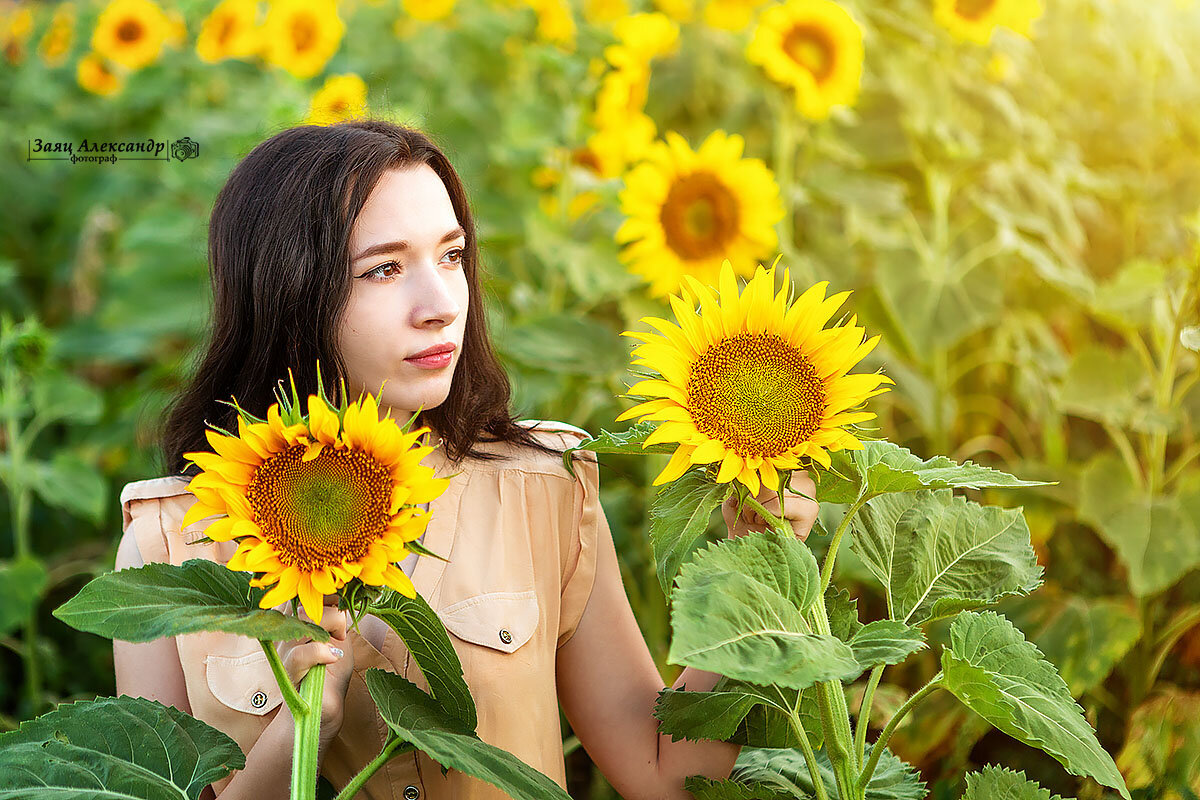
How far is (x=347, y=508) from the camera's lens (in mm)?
726

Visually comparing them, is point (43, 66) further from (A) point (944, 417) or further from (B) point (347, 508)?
(B) point (347, 508)

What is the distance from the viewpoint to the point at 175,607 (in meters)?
0.73

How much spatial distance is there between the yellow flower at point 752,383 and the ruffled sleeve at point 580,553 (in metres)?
0.36

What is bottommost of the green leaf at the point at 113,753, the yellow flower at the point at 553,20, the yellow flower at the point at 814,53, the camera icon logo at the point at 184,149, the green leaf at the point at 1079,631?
the green leaf at the point at 1079,631

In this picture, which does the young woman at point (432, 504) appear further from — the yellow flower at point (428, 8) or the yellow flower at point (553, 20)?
the yellow flower at point (428, 8)

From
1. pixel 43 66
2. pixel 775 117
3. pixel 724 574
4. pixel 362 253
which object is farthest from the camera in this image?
pixel 43 66

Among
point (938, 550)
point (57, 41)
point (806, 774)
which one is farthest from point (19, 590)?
point (57, 41)

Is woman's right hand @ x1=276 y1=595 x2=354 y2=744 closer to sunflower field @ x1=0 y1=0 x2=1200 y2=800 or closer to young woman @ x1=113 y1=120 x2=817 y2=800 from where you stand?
young woman @ x1=113 y1=120 x2=817 y2=800

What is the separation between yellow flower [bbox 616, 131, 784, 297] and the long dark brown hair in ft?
2.04

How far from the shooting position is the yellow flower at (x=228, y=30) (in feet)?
7.85

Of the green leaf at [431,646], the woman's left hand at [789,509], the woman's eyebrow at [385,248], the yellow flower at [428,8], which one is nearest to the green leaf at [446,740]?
the green leaf at [431,646]

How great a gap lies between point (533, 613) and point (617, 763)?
168 mm

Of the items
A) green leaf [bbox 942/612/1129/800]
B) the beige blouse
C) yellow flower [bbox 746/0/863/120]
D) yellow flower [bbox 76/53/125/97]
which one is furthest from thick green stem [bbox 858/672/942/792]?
yellow flower [bbox 76/53/125/97]

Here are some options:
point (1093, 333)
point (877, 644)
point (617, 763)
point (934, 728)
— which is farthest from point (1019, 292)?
point (877, 644)
